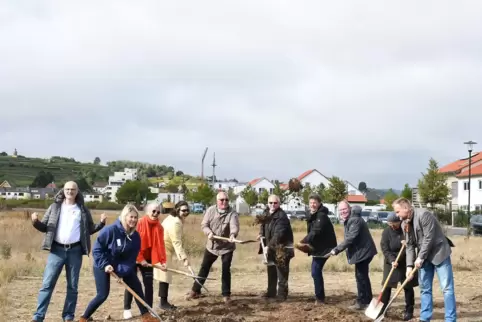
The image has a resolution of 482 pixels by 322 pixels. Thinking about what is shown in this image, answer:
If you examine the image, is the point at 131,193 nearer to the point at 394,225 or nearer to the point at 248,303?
the point at 248,303

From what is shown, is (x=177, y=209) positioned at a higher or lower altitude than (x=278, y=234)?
higher

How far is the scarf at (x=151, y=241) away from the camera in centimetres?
816

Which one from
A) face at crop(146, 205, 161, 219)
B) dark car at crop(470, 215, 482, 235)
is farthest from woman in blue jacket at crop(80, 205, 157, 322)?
dark car at crop(470, 215, 482, 235)

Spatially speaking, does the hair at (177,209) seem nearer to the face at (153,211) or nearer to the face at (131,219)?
the face at (153,211)

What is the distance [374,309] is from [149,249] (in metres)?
3.16

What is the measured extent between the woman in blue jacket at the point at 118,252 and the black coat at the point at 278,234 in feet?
9.06

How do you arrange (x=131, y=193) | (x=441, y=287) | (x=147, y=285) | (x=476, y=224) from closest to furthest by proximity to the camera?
(x=441, y=287) < (x=147, y=285) < (x=476, y=224) < (x=131, y=193)

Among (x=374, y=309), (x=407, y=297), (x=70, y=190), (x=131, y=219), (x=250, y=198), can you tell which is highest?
(x=250, y=198)

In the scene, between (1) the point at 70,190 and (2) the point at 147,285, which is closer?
(1) the point at 70,190

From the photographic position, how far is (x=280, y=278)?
9.64 m

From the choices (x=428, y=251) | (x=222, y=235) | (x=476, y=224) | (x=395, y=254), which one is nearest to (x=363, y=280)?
(x=395, y=254)

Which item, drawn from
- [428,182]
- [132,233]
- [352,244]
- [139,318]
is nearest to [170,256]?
[139,318]

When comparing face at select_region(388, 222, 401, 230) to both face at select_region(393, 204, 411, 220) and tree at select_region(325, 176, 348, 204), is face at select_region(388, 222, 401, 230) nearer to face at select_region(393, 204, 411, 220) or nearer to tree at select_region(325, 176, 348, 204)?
face at select_region(393, 204, 411, 220)

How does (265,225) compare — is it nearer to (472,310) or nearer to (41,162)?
(472,310)
